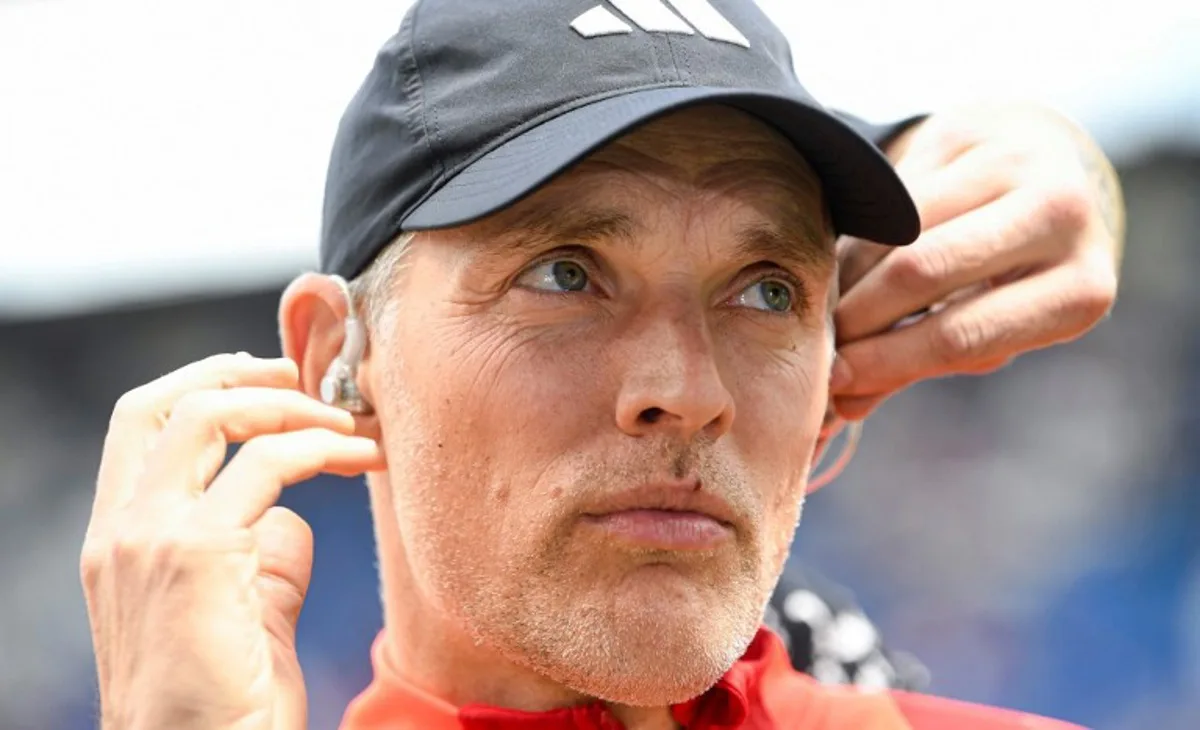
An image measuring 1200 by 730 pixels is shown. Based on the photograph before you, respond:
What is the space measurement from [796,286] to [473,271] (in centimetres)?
48

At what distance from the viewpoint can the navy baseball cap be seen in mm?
1924

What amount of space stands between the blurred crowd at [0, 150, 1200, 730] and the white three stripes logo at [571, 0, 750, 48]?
4995mm

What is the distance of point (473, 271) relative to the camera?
2023 millimetres

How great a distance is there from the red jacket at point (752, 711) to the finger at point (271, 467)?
1.38 feet

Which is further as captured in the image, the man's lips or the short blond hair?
the short blond hair

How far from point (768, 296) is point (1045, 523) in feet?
16.2

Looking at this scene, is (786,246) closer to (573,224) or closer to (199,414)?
(573,224)

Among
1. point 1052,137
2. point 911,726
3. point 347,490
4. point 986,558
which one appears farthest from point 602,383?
point 347,490

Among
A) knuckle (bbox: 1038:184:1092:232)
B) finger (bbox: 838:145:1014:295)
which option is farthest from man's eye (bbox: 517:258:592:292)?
knuckle (bbox: 1038:184:1092:232)

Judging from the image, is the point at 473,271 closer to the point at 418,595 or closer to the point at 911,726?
the point at 418,595

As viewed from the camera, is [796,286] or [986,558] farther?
[986,558]

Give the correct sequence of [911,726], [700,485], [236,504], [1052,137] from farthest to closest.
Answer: [1052,137]
[911,726]
[700,485]
[236,504]

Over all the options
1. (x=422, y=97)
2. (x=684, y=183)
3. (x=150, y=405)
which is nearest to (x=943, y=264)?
(x=684, y=183)

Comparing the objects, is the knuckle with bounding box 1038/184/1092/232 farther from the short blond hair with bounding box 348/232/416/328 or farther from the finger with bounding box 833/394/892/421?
the short blond hair with bounding box 348/232/416/328
